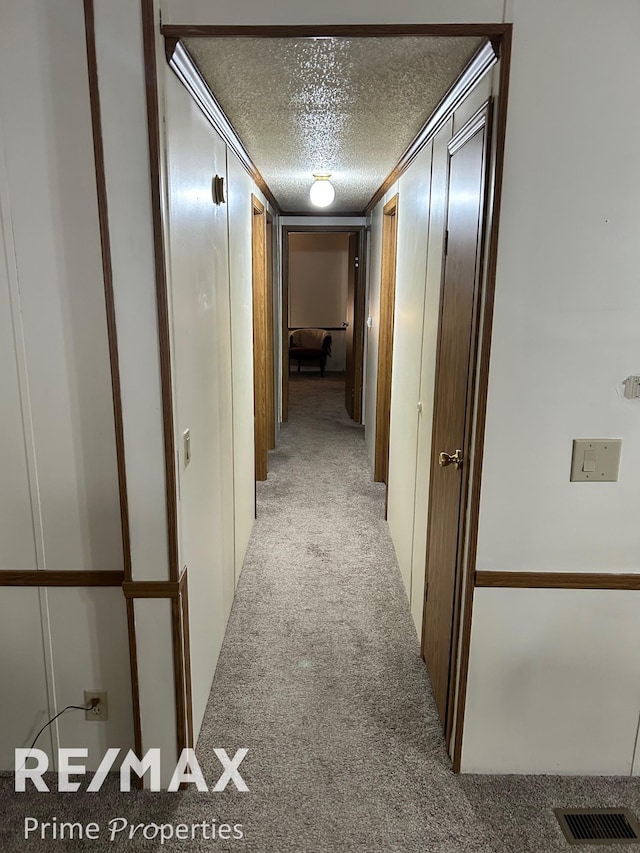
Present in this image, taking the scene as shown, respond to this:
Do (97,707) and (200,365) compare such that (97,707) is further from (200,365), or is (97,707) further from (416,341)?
(416,341)

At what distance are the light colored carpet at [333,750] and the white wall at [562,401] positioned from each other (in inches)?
7.5

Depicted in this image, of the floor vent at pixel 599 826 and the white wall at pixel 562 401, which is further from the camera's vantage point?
the floor vent at pixel 599 826

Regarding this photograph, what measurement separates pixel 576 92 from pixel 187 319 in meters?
1.22

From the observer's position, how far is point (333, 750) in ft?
6.66

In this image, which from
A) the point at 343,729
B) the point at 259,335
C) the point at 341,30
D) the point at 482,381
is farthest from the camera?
the point at 259,335

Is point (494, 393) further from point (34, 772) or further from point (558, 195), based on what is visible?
point (34, 772)

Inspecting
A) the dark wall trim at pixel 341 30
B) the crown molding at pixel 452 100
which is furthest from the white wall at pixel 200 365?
the crown molding at pixel 452 100

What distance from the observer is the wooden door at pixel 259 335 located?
158 inches

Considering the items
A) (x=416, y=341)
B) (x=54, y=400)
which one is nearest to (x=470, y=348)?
(x=416, y=341)

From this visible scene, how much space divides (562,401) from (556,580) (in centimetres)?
55

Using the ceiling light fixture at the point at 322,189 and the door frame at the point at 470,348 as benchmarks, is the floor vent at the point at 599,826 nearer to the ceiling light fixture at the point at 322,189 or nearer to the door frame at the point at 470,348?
the door frame at the point at 470,348

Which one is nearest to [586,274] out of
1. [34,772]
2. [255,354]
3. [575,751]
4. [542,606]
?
[542,606]

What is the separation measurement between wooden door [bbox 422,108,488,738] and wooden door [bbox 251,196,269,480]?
1943 millimetres

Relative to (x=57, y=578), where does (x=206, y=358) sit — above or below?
above
